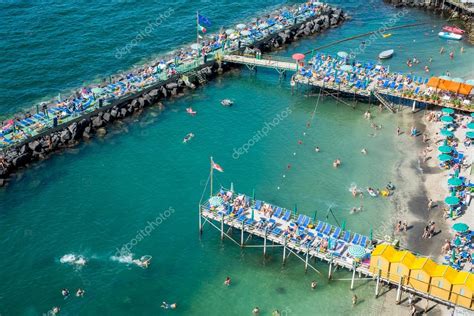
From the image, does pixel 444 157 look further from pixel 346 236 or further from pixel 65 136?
pixel 65 136

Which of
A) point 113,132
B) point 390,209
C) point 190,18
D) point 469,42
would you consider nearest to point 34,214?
point 113,132

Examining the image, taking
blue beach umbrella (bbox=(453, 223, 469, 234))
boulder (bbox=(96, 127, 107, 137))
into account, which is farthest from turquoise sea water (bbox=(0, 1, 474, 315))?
blue beach umbrella (bbox=(453, 223, 469, 234))

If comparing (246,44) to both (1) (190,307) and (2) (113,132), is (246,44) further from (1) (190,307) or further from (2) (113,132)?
(1) (190,307)

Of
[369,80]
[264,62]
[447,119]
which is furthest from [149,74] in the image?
[447,119]

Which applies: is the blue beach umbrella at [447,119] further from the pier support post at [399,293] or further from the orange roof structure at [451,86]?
the pier support post at [399,293]

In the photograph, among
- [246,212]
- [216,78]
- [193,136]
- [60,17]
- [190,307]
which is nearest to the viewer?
[190,307]

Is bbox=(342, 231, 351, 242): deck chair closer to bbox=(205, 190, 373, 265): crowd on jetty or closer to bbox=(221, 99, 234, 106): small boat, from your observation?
bbox=(205, 190, 373, 265): crowd on jetty

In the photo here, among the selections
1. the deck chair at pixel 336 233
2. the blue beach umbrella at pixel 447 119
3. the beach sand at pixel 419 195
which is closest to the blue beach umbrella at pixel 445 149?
the beach sand at pixel 419 195
